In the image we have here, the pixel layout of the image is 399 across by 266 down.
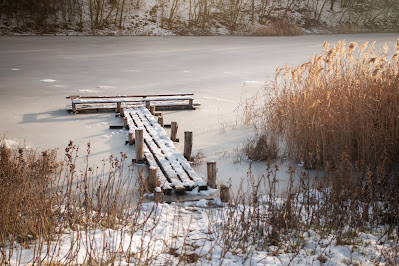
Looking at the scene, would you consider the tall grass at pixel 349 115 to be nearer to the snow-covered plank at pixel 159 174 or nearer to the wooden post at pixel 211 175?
the wooden post at pixel 211 175

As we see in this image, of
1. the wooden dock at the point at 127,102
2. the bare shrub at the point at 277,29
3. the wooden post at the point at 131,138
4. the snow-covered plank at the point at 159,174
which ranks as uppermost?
the bare shrub at the point at 277,29

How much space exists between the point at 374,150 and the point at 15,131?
6241 mm

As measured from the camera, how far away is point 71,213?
4.18m

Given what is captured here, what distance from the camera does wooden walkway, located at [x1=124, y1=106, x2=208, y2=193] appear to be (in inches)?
221

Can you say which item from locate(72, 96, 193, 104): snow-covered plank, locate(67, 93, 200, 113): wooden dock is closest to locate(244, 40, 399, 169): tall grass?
locate(72, 96, 193, 104): snow-covered plank

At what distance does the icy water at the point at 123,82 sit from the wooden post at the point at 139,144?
17.6 inches

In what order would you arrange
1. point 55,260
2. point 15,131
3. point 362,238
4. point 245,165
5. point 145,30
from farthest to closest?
point 145,30 < point 15,131 < point 245,165 < point 362,238 < point 55,260

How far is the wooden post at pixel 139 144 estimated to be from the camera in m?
6.64

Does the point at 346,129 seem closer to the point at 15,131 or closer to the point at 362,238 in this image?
the point at 362,238

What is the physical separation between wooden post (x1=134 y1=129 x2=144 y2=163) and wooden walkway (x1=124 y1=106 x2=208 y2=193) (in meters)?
0.09

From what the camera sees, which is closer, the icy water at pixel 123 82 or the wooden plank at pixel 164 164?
the wooden plank at pixel 164 164

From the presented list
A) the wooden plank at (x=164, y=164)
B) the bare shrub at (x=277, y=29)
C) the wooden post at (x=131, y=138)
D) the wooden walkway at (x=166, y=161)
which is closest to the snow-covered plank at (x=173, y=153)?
the wooden walkway at (x=166, y=161)

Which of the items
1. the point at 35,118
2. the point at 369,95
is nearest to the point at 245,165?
the point at 369,95

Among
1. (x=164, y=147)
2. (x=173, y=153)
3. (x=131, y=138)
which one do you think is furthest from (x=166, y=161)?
(x=131, y=138)
